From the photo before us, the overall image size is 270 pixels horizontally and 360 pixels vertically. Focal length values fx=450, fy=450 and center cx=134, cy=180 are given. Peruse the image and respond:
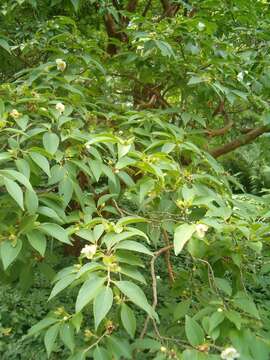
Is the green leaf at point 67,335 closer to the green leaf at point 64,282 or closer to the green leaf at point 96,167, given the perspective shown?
the green leaf at point 64,282

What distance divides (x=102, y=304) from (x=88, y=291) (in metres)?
0.04

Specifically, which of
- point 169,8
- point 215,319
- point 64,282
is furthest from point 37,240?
point 169,8

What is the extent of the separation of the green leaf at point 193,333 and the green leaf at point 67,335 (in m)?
0.29

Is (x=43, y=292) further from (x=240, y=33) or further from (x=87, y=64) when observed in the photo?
(x=240, y=33)

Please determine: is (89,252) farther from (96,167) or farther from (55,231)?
(96,167)

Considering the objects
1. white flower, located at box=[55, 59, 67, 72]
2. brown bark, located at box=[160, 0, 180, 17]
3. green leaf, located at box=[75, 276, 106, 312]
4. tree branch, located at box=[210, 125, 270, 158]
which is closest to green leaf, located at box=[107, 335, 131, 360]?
green leaf, located at box=[75, 276, 106, 312]

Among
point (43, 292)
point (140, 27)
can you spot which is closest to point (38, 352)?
point (43, 292)

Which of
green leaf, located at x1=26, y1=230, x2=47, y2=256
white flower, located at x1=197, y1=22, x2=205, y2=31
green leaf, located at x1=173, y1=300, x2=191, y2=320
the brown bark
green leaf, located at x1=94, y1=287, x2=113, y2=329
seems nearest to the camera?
green leaf, located at x1=94, y1=287, x2=113, y2=329

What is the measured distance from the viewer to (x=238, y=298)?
1.27 m

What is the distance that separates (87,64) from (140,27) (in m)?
0.32

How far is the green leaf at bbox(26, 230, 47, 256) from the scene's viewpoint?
117cm

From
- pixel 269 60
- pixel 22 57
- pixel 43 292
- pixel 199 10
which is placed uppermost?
pixel 22 57

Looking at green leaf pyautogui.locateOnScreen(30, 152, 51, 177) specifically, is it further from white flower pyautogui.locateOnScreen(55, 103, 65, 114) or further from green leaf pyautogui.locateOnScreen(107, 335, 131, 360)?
green leaf pyautogui.locateOnScreen(107, 335, 131, 360)

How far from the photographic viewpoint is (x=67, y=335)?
117 centimetres
